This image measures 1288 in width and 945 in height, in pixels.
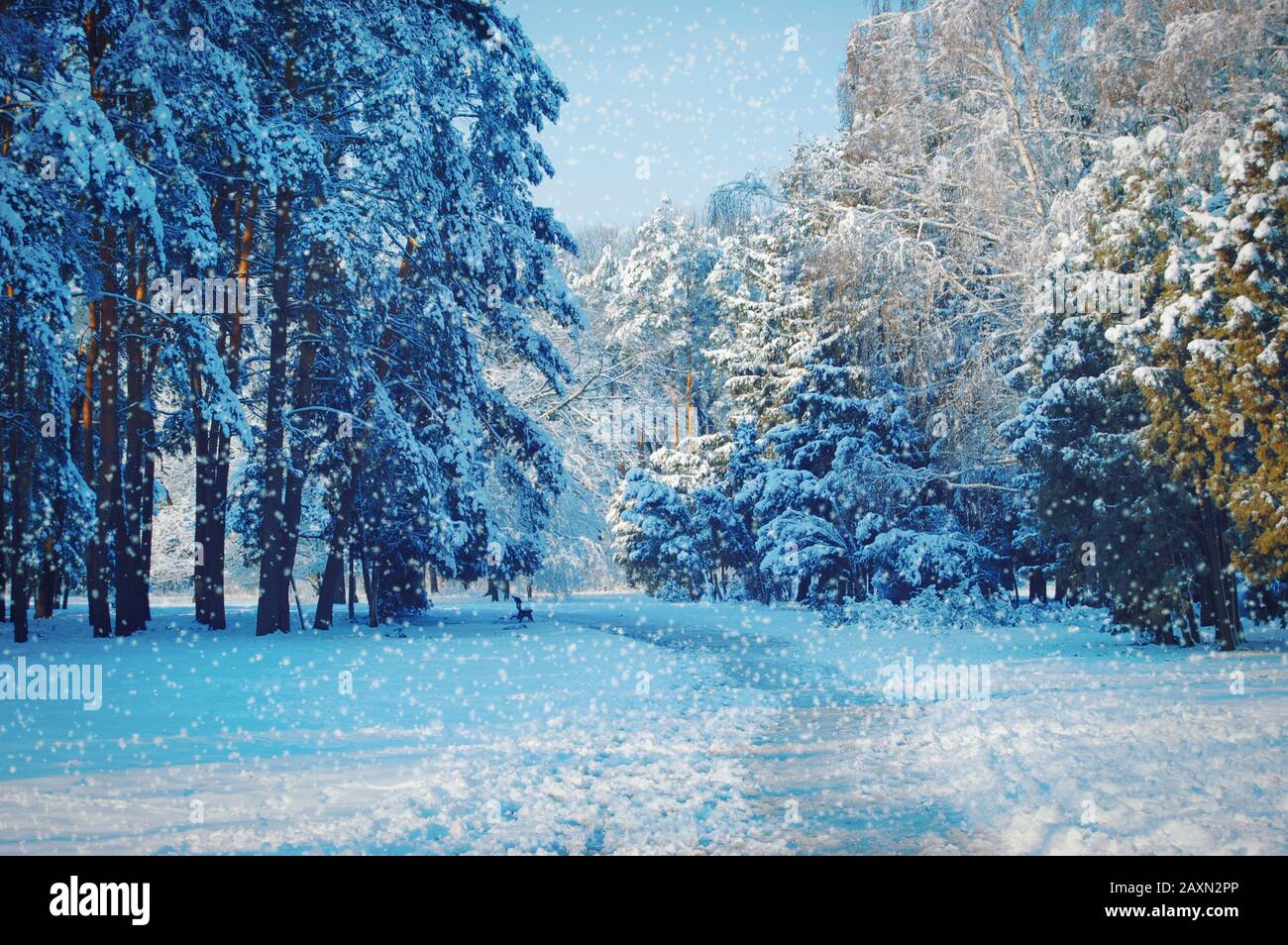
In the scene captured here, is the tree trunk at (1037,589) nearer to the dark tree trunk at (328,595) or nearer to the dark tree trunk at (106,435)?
the dark tree trunk at (328,595)

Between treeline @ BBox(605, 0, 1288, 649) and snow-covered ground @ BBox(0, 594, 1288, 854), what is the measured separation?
3.01m

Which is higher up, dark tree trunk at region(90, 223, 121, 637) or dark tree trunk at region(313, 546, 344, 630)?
dark tree trunk at region(90, 223, 121, 637)

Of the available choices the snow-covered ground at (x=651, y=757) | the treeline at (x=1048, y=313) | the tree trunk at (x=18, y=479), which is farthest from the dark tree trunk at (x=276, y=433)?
the treeline at (x=1048, y=313)

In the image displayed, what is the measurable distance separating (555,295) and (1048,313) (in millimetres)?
12413

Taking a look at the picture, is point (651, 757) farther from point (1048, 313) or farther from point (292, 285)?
point (292, 285)

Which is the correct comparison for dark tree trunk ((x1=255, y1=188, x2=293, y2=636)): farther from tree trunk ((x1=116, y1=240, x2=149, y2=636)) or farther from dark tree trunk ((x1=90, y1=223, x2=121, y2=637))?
dark tree trunk ((x1=90, y1=223, x2=121, y2=637))

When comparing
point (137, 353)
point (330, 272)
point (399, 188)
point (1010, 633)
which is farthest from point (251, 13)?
point (1010, 633)

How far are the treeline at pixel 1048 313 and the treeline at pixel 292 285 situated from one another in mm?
6382

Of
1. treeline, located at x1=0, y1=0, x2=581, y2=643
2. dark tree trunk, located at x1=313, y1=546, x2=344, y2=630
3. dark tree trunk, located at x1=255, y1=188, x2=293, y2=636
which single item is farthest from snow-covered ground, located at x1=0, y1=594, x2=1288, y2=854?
dark tree trunk, located at x1=313, y1=546, x2=344, y2=630

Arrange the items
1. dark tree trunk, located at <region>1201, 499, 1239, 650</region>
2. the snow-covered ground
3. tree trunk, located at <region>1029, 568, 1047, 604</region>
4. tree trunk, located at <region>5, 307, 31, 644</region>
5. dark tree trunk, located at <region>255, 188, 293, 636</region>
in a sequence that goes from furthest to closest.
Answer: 1. tree trunk, located at <region>1029, 568, 1047, 604</region>
2. dark tree trunk, located at <region>255, 188, 293, 636</region>
3. tree trunk, located at <region>5, 307, 31, 644</region>
4. dark tree trunk, located at <region>1201, 499, 1239, 650</region>
5. the snow-covered ground

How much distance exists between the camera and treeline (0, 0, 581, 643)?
1489 cm

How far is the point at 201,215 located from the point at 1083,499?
16.5 m

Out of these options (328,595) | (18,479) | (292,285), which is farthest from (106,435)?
(328,595)

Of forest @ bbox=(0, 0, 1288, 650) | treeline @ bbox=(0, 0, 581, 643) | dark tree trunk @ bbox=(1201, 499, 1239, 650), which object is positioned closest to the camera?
forest @ bbox=(0, 0, 1288, 650)
